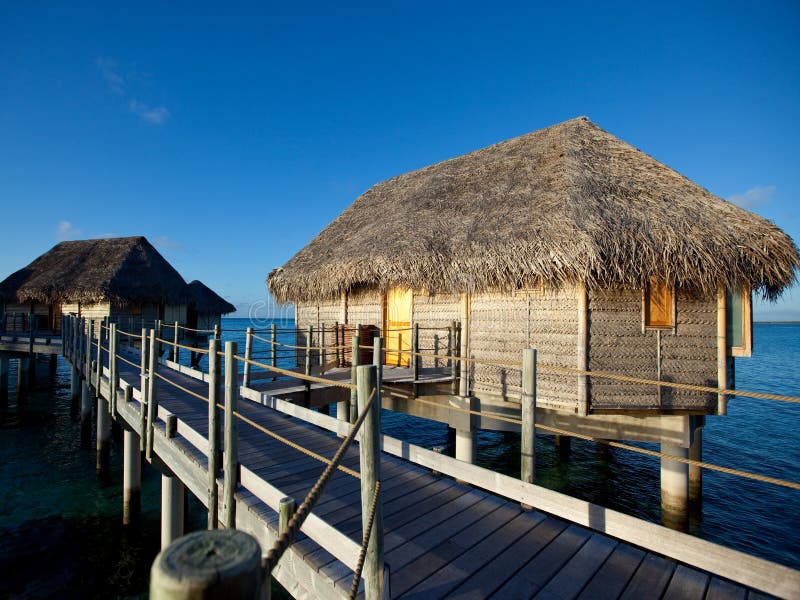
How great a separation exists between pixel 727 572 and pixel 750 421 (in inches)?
700

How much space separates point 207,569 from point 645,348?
7859 mm

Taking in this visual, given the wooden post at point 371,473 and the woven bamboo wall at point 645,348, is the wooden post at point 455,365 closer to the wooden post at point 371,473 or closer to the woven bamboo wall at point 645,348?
the woven bamboo wall at point 645,348

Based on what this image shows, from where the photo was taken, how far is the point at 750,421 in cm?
Result: 1502

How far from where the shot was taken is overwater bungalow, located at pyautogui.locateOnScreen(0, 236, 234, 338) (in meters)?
17.9

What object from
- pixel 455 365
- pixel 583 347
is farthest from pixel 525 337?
pixel 455 365

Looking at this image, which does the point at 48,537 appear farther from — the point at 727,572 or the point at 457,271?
the point at 727,572

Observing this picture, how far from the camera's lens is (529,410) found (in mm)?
3230

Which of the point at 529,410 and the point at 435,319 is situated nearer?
the point at 529,410

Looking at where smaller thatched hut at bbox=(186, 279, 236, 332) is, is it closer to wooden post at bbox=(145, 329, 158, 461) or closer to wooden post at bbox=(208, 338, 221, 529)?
wooden post at bbox=(145, 329, 158, 461)

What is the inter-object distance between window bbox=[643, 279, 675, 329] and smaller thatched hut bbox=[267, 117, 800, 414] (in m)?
0.02

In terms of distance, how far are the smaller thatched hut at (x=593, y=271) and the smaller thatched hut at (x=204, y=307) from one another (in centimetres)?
1732

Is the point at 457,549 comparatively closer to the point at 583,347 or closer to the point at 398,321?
the point at 583,347

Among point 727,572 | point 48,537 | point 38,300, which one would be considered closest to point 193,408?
point 48,537

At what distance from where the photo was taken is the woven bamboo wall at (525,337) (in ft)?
23.1
